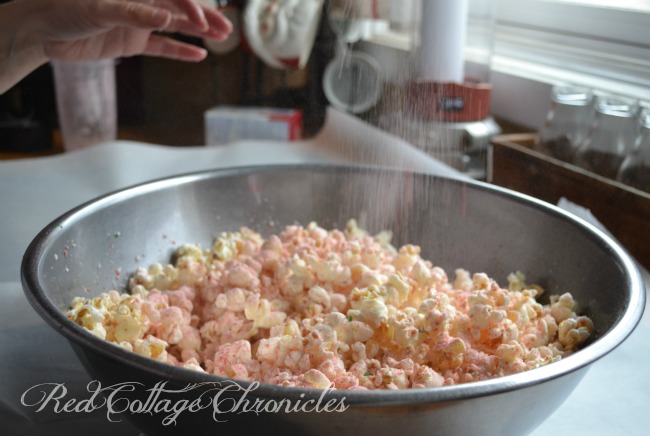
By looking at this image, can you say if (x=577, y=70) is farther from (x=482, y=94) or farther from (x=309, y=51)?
(x=309, y=51)

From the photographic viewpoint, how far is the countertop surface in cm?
66

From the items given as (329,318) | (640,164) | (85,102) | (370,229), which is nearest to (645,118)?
(640,164)

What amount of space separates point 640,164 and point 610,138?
9 centimetres

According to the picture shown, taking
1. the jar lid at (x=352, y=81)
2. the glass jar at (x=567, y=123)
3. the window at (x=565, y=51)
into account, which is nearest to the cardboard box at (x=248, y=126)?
the jar lid at (x=352, y=81)

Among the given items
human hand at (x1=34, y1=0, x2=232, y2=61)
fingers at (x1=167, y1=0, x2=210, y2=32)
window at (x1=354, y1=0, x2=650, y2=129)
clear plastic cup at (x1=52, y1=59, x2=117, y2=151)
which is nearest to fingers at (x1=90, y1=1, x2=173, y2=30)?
human hand at (x1=34, y1=0, x2=232, y2=61)

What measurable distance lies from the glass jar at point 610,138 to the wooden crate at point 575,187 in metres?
0.04

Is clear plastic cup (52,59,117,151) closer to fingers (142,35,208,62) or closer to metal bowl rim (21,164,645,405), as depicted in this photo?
fingers (142,35,208,62)

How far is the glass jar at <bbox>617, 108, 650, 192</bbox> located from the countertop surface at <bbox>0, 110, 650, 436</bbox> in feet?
0.68

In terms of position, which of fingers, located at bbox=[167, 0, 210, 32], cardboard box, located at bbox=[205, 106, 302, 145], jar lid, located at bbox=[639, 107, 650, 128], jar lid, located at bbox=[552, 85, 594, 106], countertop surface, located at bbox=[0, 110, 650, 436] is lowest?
countertop surface, located at bbox=[0, 110, 650, 436]

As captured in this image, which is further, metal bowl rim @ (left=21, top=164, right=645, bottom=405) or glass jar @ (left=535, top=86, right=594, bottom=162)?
glass jar @ (left=535, top=86, right=594, bottom=162)

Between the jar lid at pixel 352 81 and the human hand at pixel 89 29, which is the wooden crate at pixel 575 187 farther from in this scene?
the human hand at pixel 89 29

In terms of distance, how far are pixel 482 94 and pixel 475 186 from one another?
0.50 m

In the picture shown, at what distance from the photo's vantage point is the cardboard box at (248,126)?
1491 millimetres

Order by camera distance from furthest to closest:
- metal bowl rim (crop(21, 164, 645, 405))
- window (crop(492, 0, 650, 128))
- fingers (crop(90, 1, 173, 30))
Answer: window (crop(492, 0, 650, 128)) < fingers (crop(90, 1, 173, 30)) < metal bowl rim (crop(21, 164, 645, 405))
